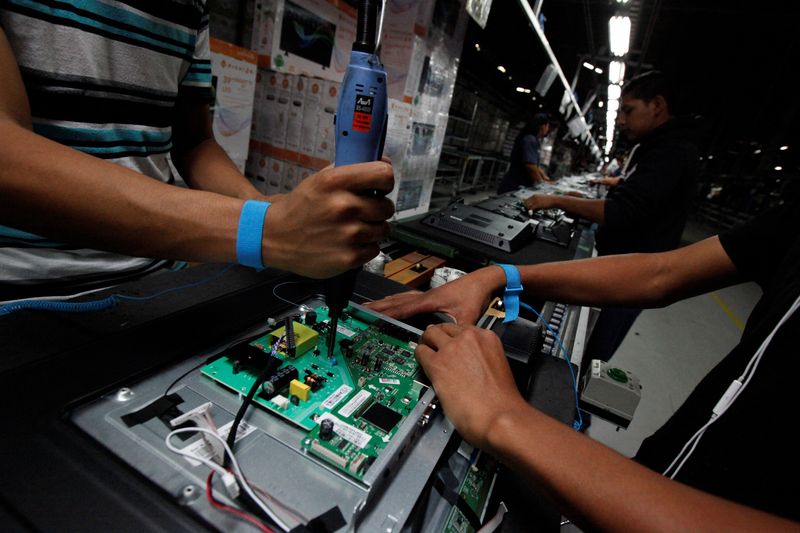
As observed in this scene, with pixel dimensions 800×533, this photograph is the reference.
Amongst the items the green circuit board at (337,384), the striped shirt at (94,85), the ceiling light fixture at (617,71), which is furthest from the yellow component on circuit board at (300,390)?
the ceiling light fixture at (617,71)

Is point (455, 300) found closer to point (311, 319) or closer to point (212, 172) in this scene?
point (311, 319)

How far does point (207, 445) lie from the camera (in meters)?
0.47

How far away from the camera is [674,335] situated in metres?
4.63

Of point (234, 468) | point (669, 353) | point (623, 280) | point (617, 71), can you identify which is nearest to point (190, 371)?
point (234, 468)

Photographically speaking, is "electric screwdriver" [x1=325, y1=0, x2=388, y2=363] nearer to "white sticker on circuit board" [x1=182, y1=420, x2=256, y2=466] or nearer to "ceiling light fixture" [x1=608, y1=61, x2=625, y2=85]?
"white sticker on circuit board" [x1=182, y1=420, x2=256, y2=466]

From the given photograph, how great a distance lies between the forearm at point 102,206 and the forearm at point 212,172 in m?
0.53

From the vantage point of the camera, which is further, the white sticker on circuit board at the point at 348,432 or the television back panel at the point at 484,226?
the television back panel at the point at 484,226

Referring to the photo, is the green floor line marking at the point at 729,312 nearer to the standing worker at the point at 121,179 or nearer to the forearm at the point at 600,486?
the forearm at the point at 600,486

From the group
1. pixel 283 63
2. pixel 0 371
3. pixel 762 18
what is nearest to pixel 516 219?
pixel 283 63

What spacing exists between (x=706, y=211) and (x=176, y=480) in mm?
20004

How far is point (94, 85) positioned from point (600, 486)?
45.1 inches

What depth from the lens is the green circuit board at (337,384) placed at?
52 centimetres

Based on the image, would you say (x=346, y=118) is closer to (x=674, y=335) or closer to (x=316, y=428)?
(x=316, y=428)

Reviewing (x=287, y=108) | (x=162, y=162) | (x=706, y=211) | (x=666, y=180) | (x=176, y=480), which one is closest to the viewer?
(x=176, y=480)
